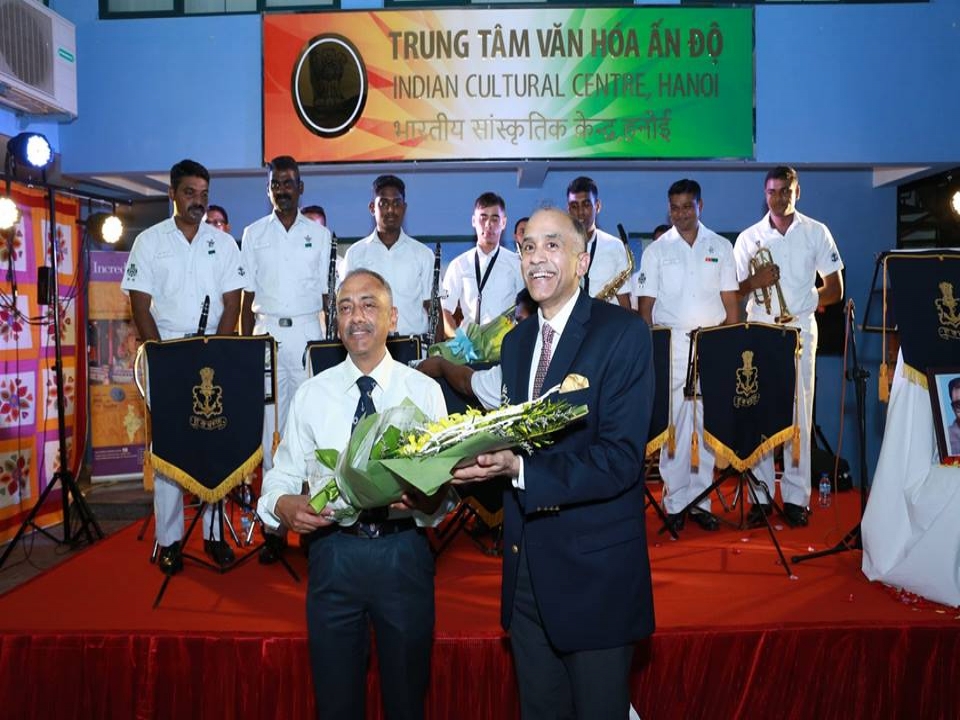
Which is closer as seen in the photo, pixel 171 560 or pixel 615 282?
pixel 171 560

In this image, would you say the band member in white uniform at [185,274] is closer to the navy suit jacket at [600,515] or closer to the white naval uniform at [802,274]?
the navy suit jacket at [600,515]

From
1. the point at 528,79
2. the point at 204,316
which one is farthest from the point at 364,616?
the point at 528,79

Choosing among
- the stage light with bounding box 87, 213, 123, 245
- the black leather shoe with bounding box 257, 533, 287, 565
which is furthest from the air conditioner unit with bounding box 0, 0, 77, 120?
the black leather shoe with bounding box 257, 533, 287, 565

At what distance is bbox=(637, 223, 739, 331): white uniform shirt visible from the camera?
5.40 metres

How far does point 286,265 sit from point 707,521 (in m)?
3.22

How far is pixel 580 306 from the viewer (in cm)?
210

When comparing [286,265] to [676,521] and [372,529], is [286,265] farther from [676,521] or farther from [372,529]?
[372,529]

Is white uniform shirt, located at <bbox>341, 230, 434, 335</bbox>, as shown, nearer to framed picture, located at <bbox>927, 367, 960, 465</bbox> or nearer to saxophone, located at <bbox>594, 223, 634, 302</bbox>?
saxophone, located at <bbox>594, 223, 634, 302</bbox>

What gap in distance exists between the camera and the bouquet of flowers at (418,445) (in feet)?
5.77

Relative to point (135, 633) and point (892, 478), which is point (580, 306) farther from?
point (892, 478)

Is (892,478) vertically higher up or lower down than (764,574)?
higher up

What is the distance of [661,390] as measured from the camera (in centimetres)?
493

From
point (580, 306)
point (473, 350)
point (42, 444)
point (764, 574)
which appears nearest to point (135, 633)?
point (473, 350)

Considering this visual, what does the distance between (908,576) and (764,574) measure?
2.23 ft
